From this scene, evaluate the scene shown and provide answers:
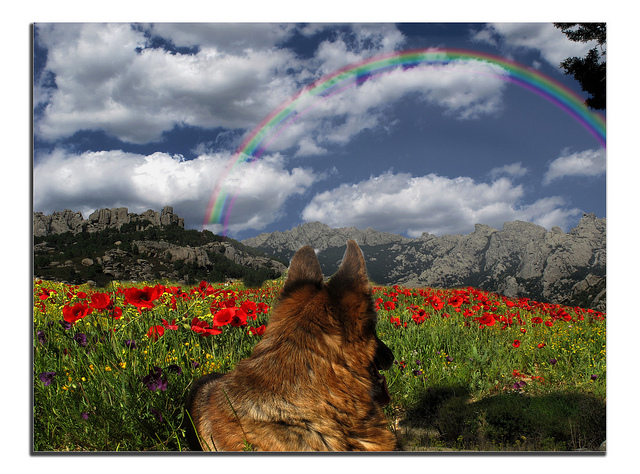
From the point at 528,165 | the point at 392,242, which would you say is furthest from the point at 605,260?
the point at 392,242

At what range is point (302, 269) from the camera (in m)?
2.19

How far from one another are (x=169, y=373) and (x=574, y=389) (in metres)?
3.81

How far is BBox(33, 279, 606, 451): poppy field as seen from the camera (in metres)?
2.71

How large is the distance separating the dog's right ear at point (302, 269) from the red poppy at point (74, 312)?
1.63 meters

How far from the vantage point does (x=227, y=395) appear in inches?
86.5

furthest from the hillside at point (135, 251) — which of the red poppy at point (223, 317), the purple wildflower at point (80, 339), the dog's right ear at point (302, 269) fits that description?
the purple wildflower at point (80, 339)

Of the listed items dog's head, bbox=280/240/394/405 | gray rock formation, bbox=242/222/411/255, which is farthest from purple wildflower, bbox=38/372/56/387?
gray rock formation, bbox=242/222/411/255

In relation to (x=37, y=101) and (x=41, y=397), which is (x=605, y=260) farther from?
(x=37, y=101)

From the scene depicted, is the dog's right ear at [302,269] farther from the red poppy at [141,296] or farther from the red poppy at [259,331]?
the red poppy at [259,331]

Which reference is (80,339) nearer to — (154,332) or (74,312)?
(74,312)

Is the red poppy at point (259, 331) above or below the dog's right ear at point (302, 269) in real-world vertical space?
below

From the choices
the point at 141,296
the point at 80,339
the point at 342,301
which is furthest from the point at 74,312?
the point at 342,301

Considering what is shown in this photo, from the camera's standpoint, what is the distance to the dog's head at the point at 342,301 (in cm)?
210

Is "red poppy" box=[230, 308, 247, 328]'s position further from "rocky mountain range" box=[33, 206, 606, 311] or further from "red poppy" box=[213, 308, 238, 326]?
"rocky mountain range" box=[33, 206, 606, 311]
